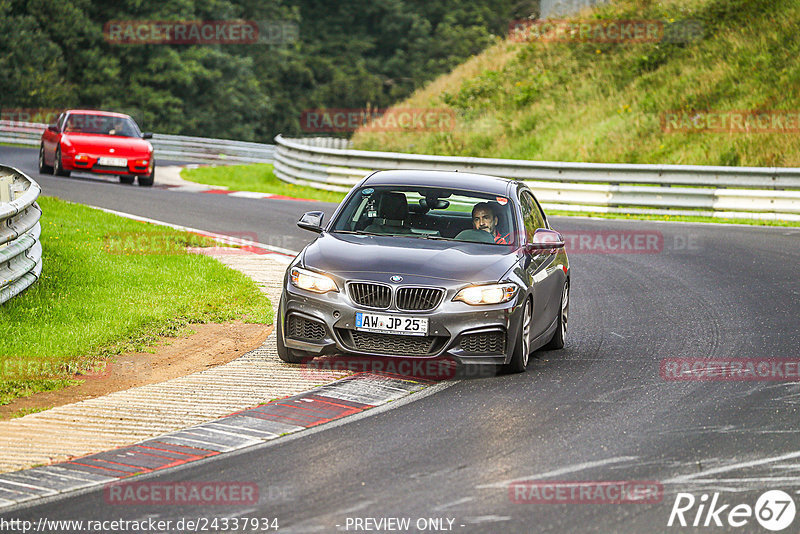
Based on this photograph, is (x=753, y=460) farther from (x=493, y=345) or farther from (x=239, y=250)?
(x=239, y=250)

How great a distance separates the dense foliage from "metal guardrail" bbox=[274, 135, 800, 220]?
2056 cm

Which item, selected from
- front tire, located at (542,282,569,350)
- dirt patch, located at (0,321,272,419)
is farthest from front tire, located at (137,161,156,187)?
front tire, located at (542,282,569,350)

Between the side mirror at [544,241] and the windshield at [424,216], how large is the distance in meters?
0.20

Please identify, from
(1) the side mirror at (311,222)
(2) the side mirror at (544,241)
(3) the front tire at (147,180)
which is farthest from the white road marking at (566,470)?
(3) the front tire at (147,180)

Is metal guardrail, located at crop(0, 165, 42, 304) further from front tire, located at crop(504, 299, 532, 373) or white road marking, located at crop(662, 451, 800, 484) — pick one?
white road marking, located at crop(662, 451, 800, 484)

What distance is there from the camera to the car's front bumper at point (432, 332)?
877 cm

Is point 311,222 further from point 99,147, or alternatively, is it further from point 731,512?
point 99,147

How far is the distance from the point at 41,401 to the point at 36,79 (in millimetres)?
50476

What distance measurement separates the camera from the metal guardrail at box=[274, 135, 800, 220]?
22172 mm

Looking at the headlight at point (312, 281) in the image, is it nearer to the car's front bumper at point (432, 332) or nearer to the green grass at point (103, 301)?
the car's front bumper at point (432, 332)

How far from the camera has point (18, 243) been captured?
1083cm

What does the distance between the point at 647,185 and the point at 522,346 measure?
15195mm

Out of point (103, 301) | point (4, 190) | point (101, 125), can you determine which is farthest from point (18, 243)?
point (101, 125)

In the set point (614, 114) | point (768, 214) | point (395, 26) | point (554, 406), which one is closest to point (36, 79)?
point (395, 26)
